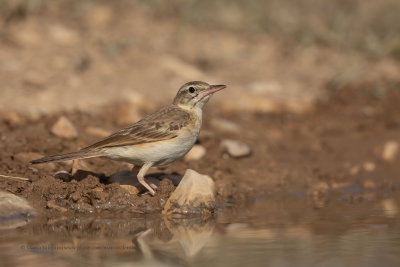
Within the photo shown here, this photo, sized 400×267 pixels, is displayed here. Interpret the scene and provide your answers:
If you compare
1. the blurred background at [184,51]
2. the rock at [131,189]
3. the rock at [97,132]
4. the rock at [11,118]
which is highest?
the blurred background at [184,51]

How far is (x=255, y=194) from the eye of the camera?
8.94m

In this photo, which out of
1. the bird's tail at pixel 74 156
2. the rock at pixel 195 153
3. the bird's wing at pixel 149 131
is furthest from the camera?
the rock at pixel 195 153

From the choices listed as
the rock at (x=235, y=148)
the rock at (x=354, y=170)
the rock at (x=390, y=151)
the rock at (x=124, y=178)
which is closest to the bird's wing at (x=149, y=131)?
the rock at (x=124, y=178)

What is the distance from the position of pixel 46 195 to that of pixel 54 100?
3818 mm

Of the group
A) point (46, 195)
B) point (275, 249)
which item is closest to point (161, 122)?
point (46, 195)

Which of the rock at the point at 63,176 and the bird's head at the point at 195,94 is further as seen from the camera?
the bird's head at the point at 195,94

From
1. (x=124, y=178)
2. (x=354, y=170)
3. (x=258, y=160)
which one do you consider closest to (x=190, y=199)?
(x=124, y=178)

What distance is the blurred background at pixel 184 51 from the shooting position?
38.6ft

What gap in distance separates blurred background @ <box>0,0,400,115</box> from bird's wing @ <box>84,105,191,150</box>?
316cm

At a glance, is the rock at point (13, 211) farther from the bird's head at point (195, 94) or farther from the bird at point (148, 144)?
the bird's head at point (195, 94)

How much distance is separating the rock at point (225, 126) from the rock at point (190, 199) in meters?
3.73

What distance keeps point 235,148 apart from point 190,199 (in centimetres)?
287

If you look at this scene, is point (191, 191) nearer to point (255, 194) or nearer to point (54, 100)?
point (255, 194)

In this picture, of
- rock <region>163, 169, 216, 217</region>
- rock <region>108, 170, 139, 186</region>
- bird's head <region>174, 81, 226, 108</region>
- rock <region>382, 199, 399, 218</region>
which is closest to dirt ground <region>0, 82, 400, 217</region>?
rock <region>108, 170, 139, 186</region>
